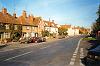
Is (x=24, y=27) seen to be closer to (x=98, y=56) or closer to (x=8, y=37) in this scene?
(x=8, y=37)

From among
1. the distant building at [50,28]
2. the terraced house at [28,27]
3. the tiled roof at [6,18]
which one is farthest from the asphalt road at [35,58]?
the distant building at [50,28]

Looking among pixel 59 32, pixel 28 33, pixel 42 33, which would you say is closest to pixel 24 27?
pixel 28 33

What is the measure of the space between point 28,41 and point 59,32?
66.0 meters

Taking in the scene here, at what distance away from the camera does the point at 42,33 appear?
79625mm

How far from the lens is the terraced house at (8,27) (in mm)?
53531

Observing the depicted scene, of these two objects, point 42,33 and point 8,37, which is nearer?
point 8,37

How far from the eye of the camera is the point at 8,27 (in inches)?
2191

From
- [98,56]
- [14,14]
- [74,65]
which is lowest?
[74,65]

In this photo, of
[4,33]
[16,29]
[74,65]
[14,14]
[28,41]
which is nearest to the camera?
[74,65]

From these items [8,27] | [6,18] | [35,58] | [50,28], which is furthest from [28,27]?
[35,58]

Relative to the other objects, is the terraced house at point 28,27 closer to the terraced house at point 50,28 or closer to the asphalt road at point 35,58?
the terraced house at point 50,28

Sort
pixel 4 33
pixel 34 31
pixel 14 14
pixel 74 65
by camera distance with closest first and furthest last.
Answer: pixel 74 65 → pixel 4 33 → pixel 14 14 → pixel 34 31

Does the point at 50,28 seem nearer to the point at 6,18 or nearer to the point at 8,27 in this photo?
the point at 6,18

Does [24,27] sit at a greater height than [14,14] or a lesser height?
lesser
